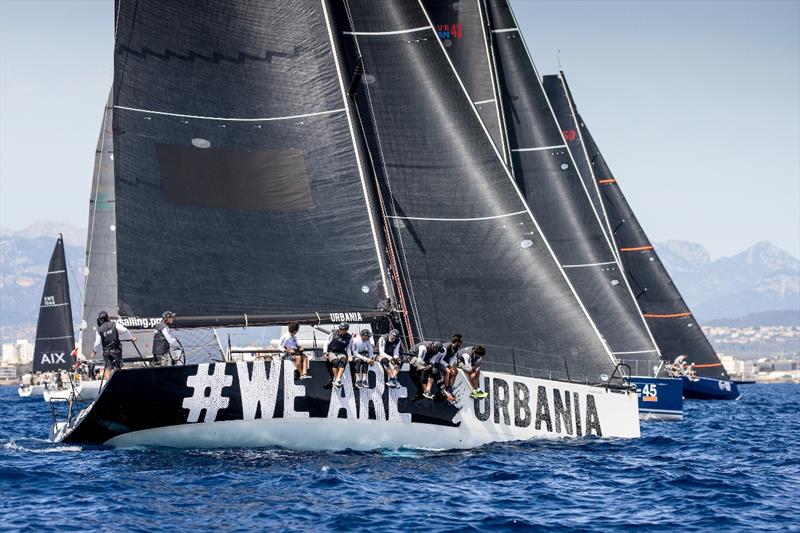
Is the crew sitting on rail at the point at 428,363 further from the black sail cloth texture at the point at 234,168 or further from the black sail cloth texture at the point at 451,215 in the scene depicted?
the black sail cloth texture at the point at 451,215

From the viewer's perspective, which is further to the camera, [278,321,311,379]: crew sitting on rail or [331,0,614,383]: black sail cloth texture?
[331,0,614,383]: black sail cloth texture

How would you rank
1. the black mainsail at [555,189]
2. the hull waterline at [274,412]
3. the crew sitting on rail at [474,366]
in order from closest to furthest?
the hull waterline at [274,412] → the crew sitting on rail at [474,366] → the black mainsail at [555,189]

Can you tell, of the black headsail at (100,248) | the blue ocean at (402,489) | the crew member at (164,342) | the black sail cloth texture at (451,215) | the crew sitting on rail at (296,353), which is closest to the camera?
the blue ocean at (402,489)

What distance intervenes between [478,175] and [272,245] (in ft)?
16.1

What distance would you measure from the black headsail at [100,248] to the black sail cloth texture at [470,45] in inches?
934

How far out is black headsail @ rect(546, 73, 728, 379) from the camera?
49.3m

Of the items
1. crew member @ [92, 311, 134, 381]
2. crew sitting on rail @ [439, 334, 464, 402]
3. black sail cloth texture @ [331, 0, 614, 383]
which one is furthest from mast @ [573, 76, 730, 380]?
crew member @ [92, 311, 134, 381]

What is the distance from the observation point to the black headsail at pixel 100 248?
169 feet

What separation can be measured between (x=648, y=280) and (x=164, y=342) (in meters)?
34.0

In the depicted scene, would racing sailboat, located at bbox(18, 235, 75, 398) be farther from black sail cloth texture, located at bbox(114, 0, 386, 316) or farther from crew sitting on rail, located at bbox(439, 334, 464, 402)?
crew sitting on rail, located at bbox(439, 334, 464, 402)

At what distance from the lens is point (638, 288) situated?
50.3 m

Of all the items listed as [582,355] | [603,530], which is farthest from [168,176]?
[603,530]

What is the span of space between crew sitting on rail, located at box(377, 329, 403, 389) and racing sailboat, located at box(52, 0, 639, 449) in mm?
143

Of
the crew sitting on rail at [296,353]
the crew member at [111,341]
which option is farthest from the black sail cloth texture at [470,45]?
the crew member at [111,341]
